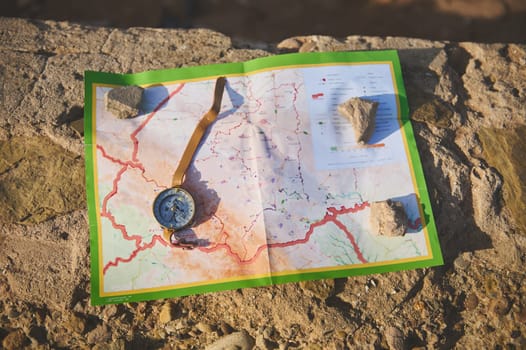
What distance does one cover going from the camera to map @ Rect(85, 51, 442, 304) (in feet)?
4.45

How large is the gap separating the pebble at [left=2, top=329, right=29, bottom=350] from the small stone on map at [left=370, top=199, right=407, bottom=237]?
121 cm

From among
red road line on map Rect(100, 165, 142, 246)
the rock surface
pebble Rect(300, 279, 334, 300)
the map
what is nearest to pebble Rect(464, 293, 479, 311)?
the rock surface

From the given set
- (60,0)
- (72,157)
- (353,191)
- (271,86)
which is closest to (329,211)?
(353,191)

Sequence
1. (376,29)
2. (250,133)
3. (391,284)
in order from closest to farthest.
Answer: (391,284)
(250,133)
(376,29)

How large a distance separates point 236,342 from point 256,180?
21.6 inches

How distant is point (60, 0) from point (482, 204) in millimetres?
2726

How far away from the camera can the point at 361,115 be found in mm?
1469

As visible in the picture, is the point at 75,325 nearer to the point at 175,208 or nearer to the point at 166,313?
the point at 166,313

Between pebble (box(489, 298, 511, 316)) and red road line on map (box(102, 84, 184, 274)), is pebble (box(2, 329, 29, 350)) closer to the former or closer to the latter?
red road line on map (box(102, 84, 184, 274))

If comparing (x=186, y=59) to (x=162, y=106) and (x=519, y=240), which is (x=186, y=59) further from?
(x=519, y=240)

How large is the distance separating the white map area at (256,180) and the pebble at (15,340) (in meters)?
0.29

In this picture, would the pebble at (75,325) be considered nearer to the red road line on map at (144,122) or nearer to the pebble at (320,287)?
the red road line on map at (144,122)

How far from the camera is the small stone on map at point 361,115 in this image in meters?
1.46

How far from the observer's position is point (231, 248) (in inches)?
54.1
